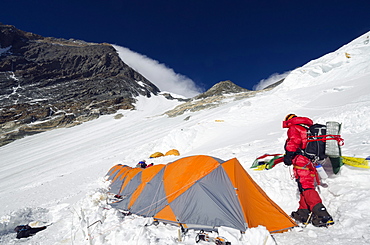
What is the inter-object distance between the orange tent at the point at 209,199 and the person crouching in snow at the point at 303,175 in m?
0.41

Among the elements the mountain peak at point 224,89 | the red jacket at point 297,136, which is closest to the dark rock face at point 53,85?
the mountain peak at point 224,89

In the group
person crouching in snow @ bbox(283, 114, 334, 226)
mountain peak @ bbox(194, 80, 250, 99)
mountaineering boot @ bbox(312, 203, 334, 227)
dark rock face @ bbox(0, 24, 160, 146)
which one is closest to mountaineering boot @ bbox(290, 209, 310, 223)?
person crouching in snow @ bbox(283, 114, 334, 226)

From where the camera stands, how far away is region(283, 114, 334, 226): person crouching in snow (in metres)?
3.22

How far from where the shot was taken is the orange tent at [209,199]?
3.54m

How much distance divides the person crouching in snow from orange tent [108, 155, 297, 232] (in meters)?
0.41

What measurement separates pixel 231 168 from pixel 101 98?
8001 cm

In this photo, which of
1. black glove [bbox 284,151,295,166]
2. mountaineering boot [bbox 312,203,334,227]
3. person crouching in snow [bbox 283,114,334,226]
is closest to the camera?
mountaineering boot [bbox 312,203,334,227]

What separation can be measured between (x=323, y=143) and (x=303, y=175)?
0.85m

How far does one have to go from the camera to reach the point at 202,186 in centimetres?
416

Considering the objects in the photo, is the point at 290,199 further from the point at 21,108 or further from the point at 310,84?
the point at 21,108

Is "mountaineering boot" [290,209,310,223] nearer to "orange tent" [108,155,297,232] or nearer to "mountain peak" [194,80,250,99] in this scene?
"orange tent" [108,155,297,232]

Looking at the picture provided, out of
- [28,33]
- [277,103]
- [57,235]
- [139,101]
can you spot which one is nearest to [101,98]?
[139,101]

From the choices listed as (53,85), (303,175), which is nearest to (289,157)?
(303,175)

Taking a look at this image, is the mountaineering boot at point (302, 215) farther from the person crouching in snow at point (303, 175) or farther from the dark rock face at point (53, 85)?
the dark rock face at point (53, 85)
